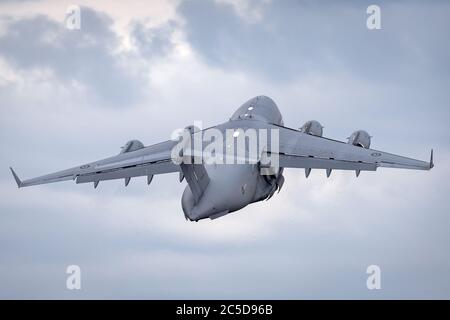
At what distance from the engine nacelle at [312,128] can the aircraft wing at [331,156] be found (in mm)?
5126

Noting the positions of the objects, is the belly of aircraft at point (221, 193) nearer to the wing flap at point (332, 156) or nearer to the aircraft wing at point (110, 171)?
the wing flap at point (332, 156)

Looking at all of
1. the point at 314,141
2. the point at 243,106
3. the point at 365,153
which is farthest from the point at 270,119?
the point at 365,153

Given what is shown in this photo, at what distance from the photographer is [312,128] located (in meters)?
61.2

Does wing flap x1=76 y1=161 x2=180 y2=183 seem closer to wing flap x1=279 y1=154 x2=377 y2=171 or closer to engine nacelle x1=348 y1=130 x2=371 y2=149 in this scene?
wing flap x1=279 y1=154 x2=377 y2=171

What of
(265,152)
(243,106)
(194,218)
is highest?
(243,106)

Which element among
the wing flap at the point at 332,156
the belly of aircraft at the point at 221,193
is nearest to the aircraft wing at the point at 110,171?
the belly of aircraft at the point at 221,193

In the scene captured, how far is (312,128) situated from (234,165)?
10169 millimetres

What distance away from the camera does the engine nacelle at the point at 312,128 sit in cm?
6106

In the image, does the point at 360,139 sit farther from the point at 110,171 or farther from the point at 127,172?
the point at 110,171

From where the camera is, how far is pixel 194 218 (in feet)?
166

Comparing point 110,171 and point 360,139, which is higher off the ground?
point 360,139

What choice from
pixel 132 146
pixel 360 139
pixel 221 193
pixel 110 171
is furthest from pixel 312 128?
pixel 110 171

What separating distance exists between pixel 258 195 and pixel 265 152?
233 cm

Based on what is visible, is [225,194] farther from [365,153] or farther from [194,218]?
[365,153]
